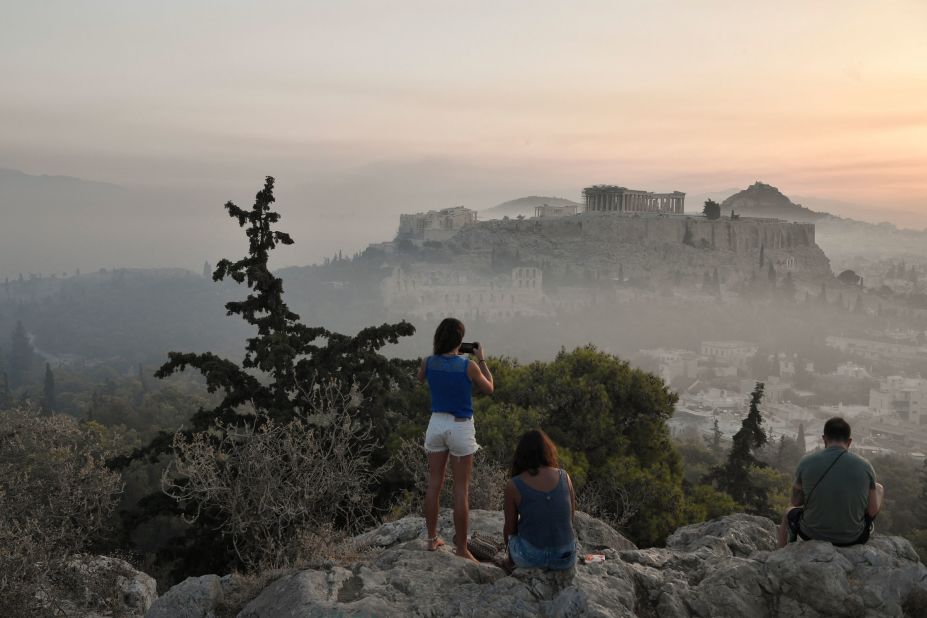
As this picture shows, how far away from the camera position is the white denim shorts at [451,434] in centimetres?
577

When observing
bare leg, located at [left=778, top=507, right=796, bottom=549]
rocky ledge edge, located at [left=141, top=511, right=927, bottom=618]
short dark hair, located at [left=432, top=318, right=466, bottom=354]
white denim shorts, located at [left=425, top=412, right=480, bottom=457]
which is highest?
short dark hair, located at [left=432, top=318, right=466, bottom=354]

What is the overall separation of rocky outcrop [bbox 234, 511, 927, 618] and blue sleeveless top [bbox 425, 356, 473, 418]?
1311mm

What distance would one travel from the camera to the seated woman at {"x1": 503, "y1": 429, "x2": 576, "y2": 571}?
528cm

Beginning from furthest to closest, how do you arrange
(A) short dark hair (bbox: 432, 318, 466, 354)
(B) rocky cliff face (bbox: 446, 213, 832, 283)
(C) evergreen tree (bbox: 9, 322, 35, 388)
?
1. (B) rocky cliff face (bbox: 446, 213, 832, 283)
2. (C) evergreen tree (bbox: 9, 322, 35, 388)
3. (A) short dark hair (bbox: 432, 318, 466, 354)

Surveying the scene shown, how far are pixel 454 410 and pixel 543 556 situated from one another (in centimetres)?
134

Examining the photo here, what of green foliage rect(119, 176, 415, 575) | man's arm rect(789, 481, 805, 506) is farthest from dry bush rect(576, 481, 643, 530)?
man's arm rect(789, 481, 805, 506)

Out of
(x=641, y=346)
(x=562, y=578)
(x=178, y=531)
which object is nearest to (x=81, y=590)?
(x=562, y=578)

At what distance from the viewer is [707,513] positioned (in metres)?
17.1

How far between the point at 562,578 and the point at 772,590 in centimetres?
176

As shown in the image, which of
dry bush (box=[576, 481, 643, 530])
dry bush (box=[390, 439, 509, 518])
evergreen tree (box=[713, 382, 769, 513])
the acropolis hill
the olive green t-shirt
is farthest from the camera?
the acropolis hill

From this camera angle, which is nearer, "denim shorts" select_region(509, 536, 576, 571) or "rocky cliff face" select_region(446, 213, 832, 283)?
"denim shorts" select_region(509, 536, 576, 571)

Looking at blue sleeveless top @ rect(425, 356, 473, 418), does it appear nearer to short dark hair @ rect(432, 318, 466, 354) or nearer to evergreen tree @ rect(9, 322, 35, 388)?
short dark hair @ rect(432, 318, 466, 354)

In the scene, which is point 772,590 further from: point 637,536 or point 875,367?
point 875,367

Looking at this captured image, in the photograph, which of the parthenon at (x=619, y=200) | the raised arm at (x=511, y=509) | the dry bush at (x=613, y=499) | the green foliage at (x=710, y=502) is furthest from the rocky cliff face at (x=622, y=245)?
the raised arm at (x=511, y=509)
